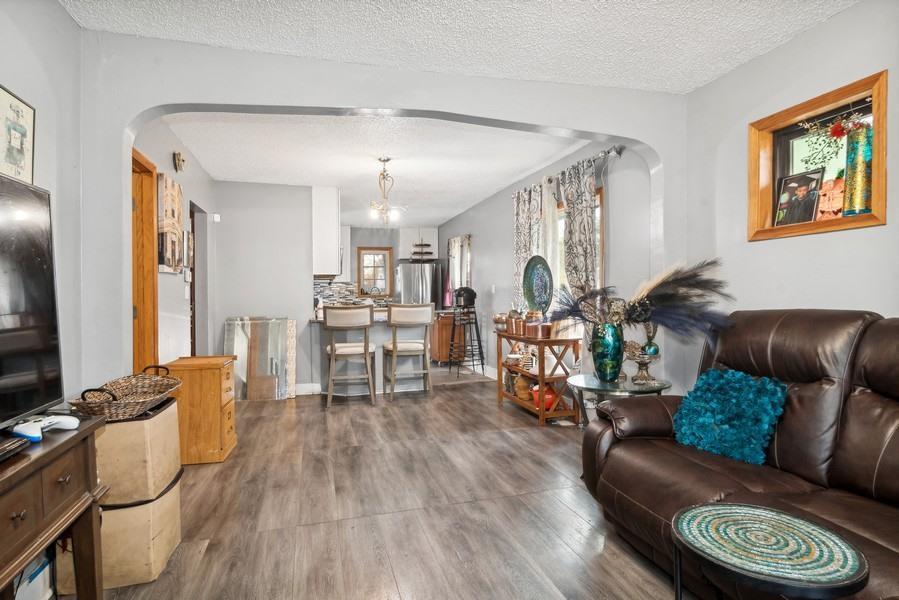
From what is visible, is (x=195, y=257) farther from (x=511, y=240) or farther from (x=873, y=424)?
(x=873, y=424)

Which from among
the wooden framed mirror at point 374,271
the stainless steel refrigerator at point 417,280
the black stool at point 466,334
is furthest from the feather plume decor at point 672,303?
the wooden framed mirror at point 374,271

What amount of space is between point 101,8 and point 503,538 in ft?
10.1

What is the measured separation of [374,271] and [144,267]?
6.78 meters

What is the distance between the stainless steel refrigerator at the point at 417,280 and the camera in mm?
9531

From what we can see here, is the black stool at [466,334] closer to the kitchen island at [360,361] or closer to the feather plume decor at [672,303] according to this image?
the kitchen island at [360,361]

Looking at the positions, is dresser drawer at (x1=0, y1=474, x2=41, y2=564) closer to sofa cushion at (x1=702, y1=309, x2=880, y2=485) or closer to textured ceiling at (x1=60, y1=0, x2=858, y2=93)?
textured ceiling at (x1=60, y1=0, x2=858, y2=93)

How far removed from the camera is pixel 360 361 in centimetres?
520

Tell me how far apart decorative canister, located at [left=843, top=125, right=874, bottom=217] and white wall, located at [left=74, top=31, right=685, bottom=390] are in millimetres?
1091

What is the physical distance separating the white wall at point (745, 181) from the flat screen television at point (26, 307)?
3.25 meters

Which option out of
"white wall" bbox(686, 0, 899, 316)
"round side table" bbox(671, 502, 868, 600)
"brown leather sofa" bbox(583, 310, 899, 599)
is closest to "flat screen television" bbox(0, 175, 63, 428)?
"round side table" bbox(671, 502, 868, 600)

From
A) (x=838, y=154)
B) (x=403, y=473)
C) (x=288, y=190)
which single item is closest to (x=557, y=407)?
(x=403, y=473)

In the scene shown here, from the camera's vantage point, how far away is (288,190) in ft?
18.9

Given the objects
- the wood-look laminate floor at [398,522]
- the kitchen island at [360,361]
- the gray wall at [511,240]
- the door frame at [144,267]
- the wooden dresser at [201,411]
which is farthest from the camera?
the kitchen island at [360,361]

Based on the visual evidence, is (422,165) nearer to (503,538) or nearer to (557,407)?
(557,407)
